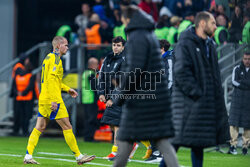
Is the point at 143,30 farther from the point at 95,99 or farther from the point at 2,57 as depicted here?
the point at 2,57

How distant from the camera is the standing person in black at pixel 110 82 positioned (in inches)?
417

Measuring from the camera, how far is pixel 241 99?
1302cm

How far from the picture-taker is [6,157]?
10898 millimetres

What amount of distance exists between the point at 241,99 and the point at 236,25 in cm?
180

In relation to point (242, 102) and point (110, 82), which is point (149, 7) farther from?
point (110, 82)

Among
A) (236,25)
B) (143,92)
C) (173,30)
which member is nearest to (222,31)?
(236,25)

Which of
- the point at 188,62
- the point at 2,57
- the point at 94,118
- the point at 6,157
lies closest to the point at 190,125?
the point at 188,62

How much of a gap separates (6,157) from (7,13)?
11.6m

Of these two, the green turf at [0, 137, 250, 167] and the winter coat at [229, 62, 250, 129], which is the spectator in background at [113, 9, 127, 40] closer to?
the green turf at [0, 137, 250, 167]

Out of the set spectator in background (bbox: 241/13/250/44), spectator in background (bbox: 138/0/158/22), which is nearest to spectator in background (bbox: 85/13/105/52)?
spectator in background (bbox: 138/0/158/22)

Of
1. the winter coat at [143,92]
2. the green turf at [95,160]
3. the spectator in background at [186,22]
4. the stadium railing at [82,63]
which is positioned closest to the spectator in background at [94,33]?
the stadium railing at [82,63]

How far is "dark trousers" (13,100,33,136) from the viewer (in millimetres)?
17781

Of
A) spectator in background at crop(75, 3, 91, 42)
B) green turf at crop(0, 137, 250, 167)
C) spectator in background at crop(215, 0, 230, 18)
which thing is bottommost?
green turf at crop(0, 137, 250, 167)

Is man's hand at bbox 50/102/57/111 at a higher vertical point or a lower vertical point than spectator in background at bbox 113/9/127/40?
lower
